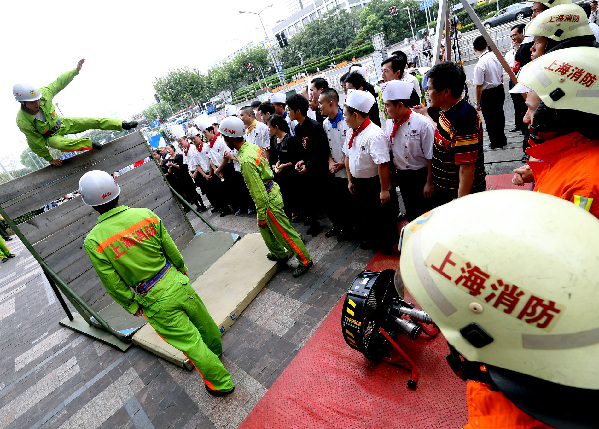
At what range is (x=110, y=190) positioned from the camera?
8.61 ft

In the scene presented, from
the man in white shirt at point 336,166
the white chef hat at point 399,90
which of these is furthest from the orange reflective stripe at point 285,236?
the white chef hat at point 399,90

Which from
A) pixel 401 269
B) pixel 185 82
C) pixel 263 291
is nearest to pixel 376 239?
pixel 263 291

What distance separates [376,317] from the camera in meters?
2.36

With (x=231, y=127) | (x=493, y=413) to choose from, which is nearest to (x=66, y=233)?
(x=231, y=127)

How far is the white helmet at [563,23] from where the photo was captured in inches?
129

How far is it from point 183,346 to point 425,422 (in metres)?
2.06

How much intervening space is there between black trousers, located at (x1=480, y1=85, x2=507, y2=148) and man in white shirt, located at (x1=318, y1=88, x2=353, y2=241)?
2.96 m

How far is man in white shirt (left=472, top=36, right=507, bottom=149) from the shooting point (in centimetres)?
500

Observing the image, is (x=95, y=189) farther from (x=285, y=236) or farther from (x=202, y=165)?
(x=202, y=165)

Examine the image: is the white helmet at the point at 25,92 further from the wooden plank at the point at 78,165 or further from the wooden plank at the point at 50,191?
the wooden plank at the point at 50,191

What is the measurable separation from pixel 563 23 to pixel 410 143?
230 cm

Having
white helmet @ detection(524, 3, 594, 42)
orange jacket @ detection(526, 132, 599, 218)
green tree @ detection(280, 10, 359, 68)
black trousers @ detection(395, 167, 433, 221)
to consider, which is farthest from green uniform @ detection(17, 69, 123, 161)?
green tree @ detection(280, 10, 359, 68)

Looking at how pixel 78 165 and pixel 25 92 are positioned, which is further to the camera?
pixel 78 165

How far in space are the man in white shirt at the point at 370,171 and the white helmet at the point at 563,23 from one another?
2.19 meters
